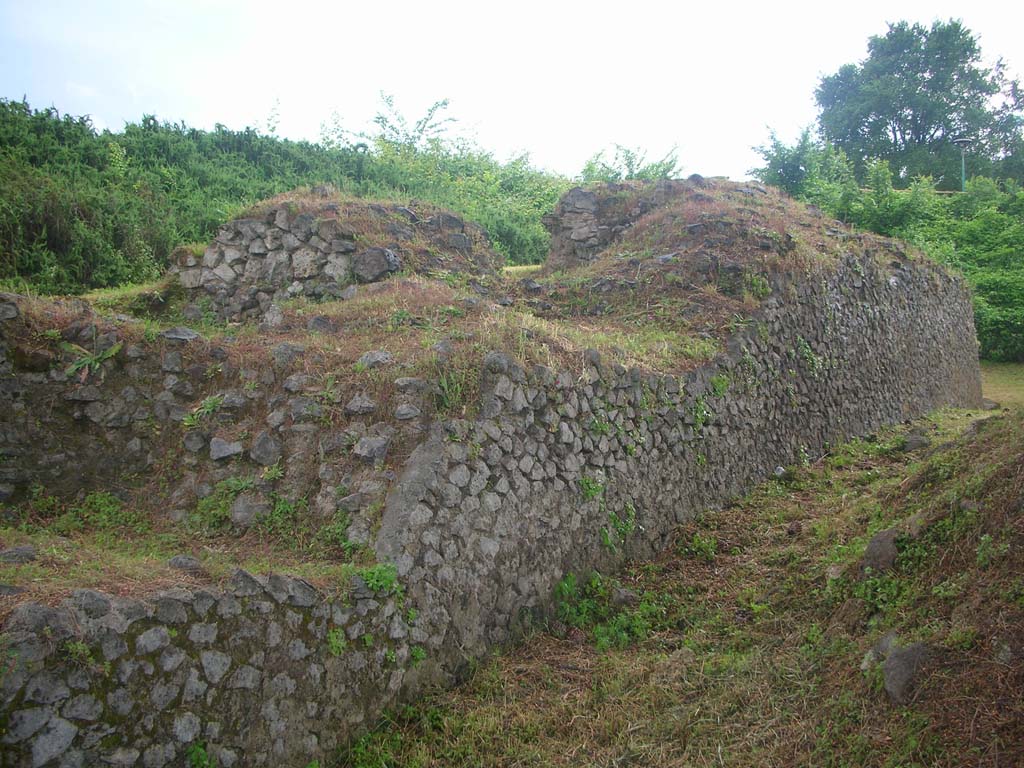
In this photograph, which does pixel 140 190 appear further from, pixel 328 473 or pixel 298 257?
pixel 328 473

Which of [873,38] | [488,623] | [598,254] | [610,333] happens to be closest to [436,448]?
[488,623]

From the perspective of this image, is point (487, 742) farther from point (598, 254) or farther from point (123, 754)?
point (598, 254)

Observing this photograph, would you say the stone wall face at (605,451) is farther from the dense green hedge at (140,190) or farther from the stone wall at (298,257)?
the dense green hedge at (140,190)

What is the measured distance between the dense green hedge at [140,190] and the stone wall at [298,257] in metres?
2.48

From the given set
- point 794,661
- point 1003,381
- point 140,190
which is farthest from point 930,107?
point 794,661

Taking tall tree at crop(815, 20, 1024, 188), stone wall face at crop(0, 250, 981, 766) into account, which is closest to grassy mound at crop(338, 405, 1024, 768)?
stone wall face at crop(0, 250, 981, 766)

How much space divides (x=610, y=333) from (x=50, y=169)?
9.68 metres

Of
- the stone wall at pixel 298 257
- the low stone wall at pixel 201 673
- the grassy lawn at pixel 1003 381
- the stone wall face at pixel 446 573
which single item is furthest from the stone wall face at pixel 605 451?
the grassy lawn at pixel 1003 381

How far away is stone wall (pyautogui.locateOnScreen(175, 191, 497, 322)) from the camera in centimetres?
923

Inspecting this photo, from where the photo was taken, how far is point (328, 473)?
5703 mm

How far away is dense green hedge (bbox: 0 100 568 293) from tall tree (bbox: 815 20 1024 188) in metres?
19.9

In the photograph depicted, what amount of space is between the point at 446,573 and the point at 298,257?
535cm

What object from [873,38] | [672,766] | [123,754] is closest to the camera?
[123,754]

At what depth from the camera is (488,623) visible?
554cm
